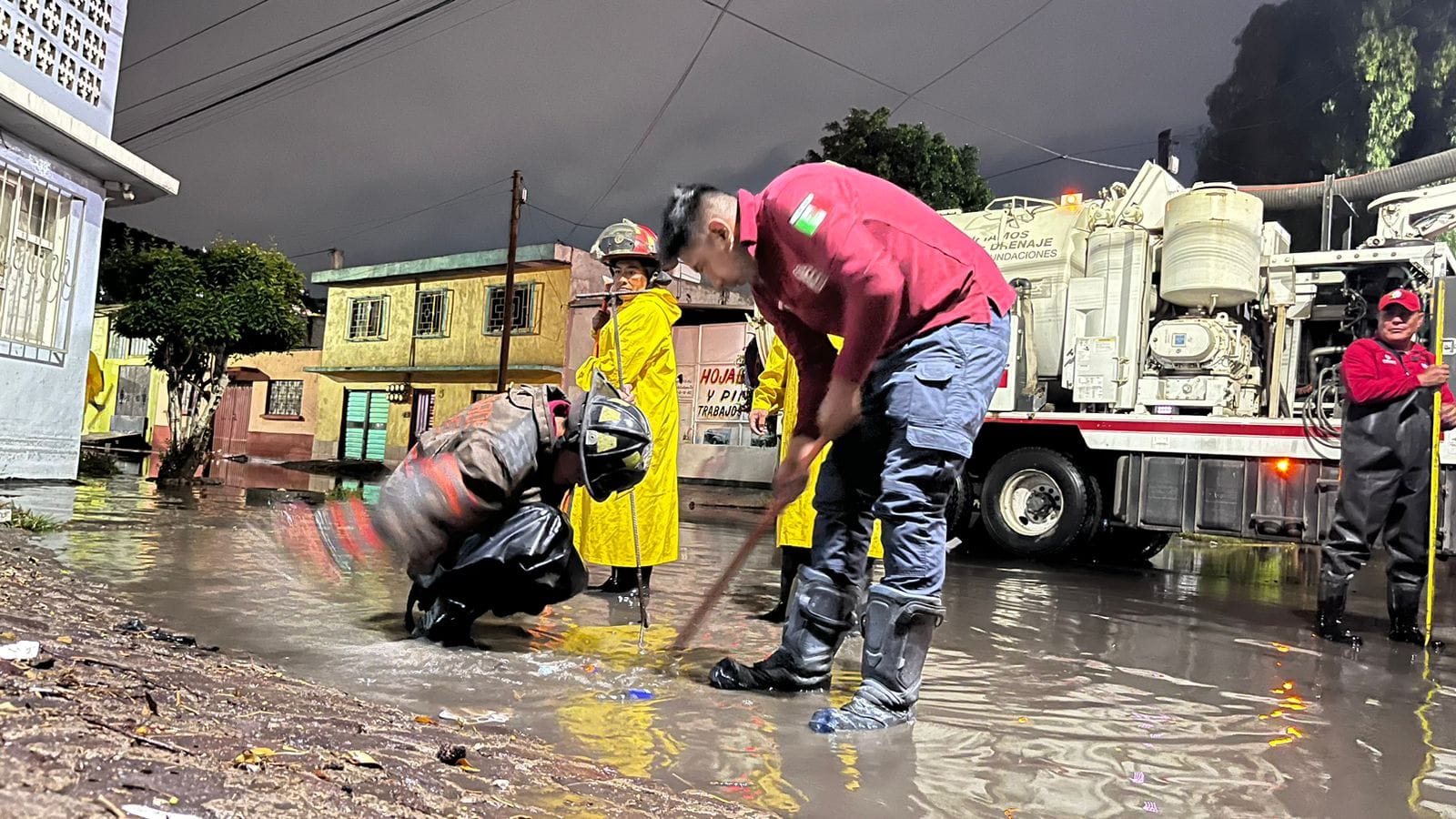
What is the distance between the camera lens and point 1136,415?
826cm

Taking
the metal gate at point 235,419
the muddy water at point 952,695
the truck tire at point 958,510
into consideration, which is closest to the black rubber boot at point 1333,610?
the muddy water at point 952,695

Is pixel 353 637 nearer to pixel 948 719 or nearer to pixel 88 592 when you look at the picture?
pixel 88 592

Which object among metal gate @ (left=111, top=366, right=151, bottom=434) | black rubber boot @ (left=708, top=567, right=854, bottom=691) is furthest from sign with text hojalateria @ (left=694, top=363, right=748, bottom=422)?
metal gate @ (left=111, top=366, right=151, bottom=434)

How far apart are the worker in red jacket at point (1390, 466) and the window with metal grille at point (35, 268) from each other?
9675 millimetres

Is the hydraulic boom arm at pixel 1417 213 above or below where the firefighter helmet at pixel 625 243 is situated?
above

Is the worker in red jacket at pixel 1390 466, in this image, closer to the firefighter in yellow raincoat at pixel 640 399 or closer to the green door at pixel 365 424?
the firefighter in yellow raincoat at pixel 640 399

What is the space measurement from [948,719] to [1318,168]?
3114cm

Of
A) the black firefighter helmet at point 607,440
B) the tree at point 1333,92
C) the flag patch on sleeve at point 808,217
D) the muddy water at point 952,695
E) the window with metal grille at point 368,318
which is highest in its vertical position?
the tree at point 1333,92

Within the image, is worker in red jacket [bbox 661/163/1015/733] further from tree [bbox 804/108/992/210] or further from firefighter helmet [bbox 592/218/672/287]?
tree [bbox 804/108/992/210]

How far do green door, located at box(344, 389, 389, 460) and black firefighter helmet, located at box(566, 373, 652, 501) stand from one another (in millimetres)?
26723

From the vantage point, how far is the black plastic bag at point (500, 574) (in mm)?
3248

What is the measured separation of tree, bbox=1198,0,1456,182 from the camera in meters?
23.7

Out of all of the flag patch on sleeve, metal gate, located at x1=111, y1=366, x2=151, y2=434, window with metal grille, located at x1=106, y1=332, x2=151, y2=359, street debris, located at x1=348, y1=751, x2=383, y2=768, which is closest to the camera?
street debris, located at x1=348, y1=751, x2=383, y2=768

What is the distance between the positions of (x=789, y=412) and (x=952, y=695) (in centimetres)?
190
